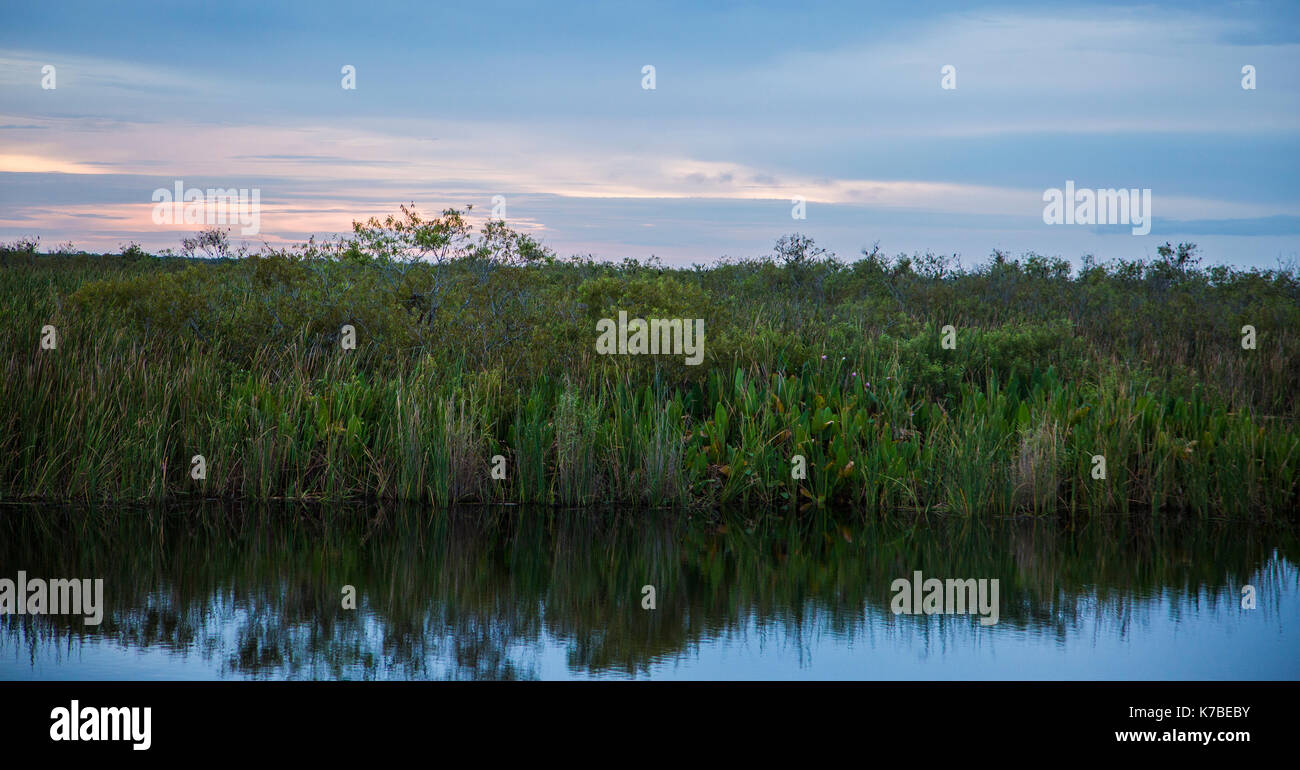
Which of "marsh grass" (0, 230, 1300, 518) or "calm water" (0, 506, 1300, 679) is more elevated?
"marsh grass" (0, 230, 1300, 518)

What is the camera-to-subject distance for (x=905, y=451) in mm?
9633

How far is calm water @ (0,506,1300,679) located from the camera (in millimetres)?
5852

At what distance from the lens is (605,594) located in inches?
282

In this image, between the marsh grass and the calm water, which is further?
the marsh grass

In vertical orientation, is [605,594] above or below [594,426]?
below

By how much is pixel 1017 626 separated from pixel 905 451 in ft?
10.7

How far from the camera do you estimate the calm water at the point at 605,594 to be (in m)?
5.85

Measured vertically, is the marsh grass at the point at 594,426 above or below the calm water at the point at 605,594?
above

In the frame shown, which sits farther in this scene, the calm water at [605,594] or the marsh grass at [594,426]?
the marsh grass at [594,426]

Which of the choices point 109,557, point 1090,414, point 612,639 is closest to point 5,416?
point 109,557

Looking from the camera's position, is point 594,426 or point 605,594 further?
point 594,426
